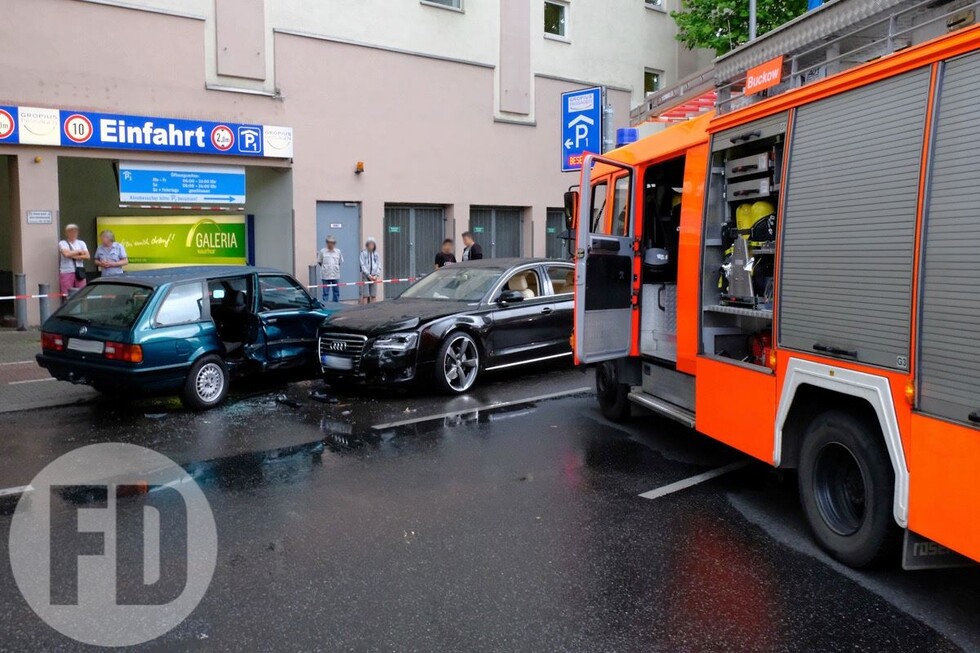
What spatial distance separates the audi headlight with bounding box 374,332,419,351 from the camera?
950cm

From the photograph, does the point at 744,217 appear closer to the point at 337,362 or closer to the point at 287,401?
the point at 337,362

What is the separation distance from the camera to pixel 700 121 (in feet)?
22.0

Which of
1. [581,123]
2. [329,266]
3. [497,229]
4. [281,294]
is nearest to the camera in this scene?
[281,294]

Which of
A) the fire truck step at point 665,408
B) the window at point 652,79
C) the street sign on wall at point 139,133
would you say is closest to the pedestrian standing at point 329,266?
the street sign on wall at point 139,133

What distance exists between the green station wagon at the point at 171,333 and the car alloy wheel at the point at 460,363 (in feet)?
6.50

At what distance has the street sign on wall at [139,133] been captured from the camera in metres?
14.5

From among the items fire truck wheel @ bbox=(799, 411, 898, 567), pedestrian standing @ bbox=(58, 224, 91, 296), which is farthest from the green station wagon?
fire truck wheel @ bbox=(799, 411, 898, 567)

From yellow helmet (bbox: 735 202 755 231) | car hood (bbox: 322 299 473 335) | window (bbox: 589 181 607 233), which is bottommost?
car hood (bbox: 322 299 473 335)

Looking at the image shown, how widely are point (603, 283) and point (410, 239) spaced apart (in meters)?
12.8

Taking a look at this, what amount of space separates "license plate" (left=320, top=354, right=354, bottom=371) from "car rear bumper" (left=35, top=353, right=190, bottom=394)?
5.10 ft

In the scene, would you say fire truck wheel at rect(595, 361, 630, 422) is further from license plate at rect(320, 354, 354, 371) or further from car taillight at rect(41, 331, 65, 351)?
car taillight at rect(41, 331, 65, 351)

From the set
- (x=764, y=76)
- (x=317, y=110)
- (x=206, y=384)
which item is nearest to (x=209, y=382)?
(x=206, y=384)

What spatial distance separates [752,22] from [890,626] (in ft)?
56.7

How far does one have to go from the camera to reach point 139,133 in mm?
15570
